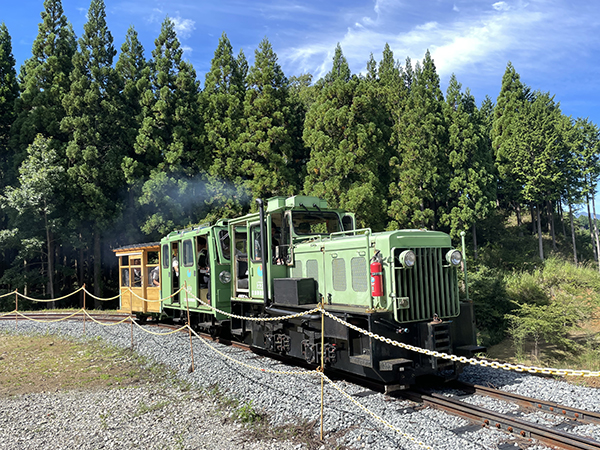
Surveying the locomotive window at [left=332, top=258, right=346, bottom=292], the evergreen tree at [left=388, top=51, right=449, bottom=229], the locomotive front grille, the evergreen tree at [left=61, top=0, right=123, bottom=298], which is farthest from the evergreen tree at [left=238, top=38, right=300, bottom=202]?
the locomotive front grille

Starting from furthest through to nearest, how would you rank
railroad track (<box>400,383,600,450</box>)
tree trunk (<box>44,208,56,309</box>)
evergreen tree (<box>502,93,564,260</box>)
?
1. evergreen tree (<box>502,93,564,260</box>)
2. tree trunk (<box>44,208,56,309</box>)
3. railroad track (<box>400,383,600,450</box>)

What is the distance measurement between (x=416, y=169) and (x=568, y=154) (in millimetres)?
13476

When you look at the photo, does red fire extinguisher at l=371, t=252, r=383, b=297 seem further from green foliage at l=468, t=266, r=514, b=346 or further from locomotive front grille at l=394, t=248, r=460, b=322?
green foliage at l=468, t=266, r=514, b=346

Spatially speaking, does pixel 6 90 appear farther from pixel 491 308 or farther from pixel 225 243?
pixel 491 308

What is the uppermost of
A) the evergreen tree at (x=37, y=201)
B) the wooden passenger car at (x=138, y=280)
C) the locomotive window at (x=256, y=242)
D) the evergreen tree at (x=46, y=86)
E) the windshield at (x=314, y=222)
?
the evergreen tree at (x=46, y=86)

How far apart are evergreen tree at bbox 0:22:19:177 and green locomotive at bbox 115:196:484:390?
2309 centimetres

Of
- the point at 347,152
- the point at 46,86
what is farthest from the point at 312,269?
the point at 46,86

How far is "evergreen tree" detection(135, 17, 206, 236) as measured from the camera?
23.6 metres

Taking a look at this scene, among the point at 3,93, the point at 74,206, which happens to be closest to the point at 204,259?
the point at 74,206

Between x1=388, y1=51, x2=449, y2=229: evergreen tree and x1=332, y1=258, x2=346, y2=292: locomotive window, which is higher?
x1=388, y1=51, x2=449, y2=229: evergreen tree

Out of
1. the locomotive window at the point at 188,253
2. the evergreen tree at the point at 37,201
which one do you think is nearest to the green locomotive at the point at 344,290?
the locomotive window at the point at 188,253

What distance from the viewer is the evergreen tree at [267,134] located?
23.5m

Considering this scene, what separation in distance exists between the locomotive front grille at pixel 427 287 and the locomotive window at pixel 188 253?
685 cm

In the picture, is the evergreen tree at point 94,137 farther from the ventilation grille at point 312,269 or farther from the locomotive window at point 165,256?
the ventilation grille at point 312,269
